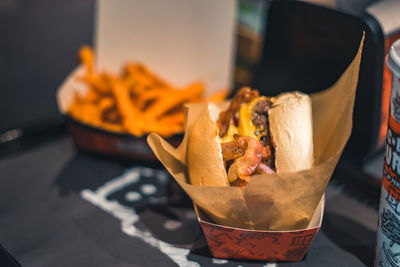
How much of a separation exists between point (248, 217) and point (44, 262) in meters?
0.69

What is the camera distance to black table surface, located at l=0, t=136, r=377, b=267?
4.52 feet

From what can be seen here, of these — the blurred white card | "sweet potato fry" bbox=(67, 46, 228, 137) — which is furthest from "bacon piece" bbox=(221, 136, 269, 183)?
the blurred white card

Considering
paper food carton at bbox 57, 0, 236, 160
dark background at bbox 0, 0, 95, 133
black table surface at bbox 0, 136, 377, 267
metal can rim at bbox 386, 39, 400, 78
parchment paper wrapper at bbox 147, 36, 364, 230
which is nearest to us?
metal can rim at bbox 386, 39, 400, 78

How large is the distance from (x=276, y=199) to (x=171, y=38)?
1.28 meters

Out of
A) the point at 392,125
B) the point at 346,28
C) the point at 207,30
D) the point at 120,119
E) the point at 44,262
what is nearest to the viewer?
the point at 392,125

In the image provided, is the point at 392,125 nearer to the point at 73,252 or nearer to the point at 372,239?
the point at 372,239

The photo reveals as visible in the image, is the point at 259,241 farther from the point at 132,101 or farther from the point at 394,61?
the point at 132,101

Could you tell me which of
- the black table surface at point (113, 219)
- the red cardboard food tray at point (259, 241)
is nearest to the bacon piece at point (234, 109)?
the red cardboard food tray at point (259, 241)

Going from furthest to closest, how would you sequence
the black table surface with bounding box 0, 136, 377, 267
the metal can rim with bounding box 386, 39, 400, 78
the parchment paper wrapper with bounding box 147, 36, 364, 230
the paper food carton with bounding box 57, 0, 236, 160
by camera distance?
the paper food carton with bounding box 57, 0, 236, 160, the black table surface with bounding box 0, 136, 377, 267, the parchment paper wrapper with bounding box 147, 36, 364, 230, the metal can rim with bounding box 386, 39, 400, 78

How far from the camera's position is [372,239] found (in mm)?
1451

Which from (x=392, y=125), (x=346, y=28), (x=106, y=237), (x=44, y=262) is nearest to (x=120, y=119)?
(x=106, y=237)

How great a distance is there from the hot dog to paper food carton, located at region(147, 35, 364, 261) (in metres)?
0.06

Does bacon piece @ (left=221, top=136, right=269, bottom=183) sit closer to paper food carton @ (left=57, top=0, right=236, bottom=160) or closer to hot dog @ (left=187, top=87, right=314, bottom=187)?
hot dog @ (left=187, top=87, right=314, bottom=187)

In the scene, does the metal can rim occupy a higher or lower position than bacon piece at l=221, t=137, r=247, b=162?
higher
